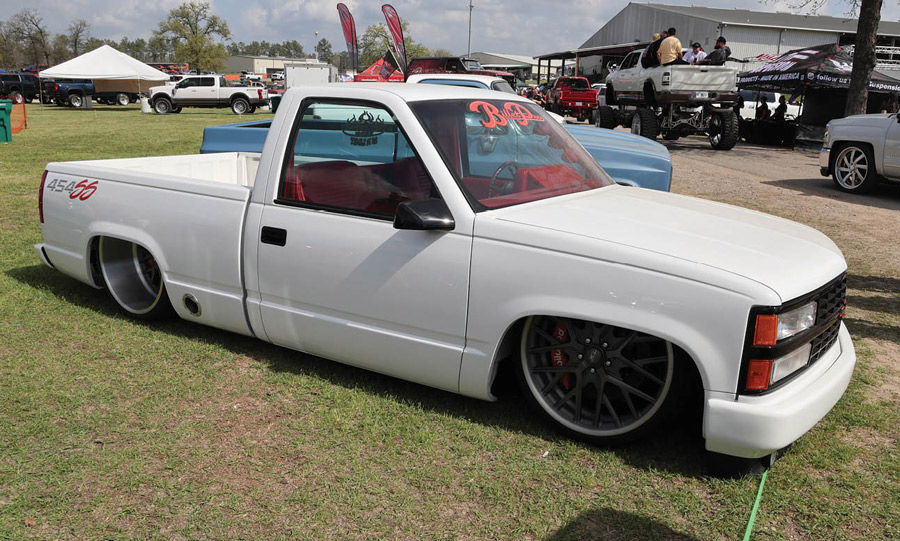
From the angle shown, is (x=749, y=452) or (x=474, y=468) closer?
(x=749, y=452)

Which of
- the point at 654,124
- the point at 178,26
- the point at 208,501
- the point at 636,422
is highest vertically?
the point at 178,26

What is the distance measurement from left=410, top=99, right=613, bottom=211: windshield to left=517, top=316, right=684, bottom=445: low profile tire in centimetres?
71

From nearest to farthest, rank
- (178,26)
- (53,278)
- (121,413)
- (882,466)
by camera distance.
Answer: (882,466) → (121,413) → (53,278) → (178,26)

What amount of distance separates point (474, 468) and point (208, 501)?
113 cm

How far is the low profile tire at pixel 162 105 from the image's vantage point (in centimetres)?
3484

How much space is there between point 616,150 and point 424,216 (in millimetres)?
3793

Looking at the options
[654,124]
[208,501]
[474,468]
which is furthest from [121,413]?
[654,124]

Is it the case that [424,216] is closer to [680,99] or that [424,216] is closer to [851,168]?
[851,168]

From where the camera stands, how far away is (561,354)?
336 cm

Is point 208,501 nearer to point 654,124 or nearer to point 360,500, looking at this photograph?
point 360,500

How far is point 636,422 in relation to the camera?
321cm

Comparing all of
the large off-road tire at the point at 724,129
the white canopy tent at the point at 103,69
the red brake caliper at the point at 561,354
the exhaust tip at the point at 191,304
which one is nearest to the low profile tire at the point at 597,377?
the red brake caliper at the point at 561,354

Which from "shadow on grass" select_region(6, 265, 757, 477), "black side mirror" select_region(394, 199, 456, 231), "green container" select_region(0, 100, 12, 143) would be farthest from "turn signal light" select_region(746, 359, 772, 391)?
"green container" select_region(0, 100, 12, 143)

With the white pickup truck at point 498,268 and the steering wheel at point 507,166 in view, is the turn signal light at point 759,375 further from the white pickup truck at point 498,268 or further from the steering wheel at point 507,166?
the steering wheel at point 507,166
